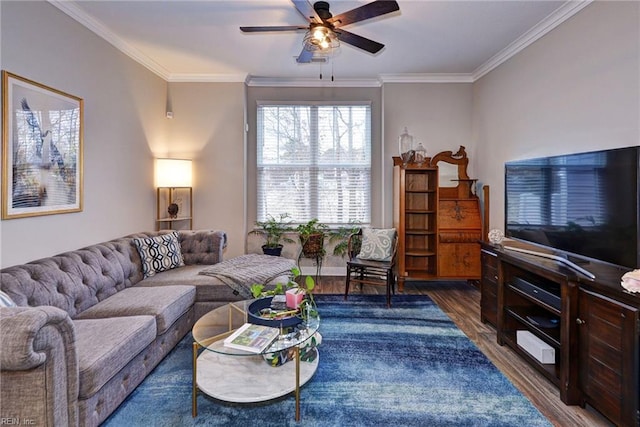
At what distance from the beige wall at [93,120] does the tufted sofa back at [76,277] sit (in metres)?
0.24

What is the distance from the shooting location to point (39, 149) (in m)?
2.41

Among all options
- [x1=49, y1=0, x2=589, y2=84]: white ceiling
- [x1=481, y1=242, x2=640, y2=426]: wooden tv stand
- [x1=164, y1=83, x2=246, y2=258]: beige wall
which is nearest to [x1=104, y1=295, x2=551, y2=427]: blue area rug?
[x1=481, y1=242, x2=640, y2=426]: wooden tv stand

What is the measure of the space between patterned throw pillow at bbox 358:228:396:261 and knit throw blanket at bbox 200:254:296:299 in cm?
100

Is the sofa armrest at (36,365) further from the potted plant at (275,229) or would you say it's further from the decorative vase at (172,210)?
the potted plant at (275,229)

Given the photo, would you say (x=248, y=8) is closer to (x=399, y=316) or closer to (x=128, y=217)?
(x=128, y=217)

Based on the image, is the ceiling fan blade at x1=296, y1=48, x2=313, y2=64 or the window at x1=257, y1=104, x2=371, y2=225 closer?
the ceiling fan blade at x1=296, y1=48, x2=313, y2=64

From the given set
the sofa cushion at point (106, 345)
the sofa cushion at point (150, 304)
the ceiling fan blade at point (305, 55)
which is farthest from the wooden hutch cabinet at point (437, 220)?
the sofa cushion at point (106, 345)

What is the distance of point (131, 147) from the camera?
3641mm

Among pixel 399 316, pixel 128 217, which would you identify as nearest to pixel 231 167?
pixel 128 217

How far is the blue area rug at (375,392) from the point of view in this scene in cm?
181

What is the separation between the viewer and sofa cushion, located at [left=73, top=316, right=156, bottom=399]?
1583 mm

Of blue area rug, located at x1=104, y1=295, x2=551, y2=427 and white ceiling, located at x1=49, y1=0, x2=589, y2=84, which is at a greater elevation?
white ceiling, located at x1=49, y1=0, x2=589, y2=84

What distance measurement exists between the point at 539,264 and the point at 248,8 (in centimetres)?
311

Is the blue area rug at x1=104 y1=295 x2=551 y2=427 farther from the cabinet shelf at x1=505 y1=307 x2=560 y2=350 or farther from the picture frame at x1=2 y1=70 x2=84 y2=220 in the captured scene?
the picture frame at x1=2 y1=70 x2=84 y2=220
